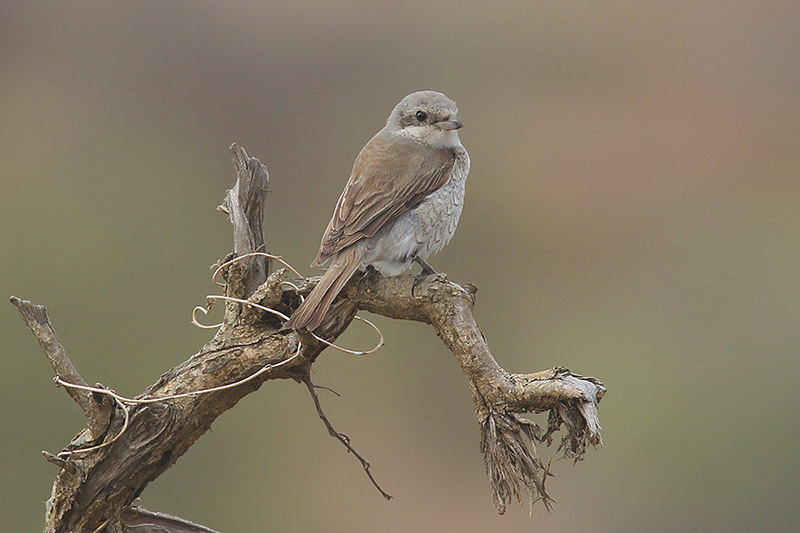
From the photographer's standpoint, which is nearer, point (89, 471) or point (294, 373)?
Result: point (89, 471)

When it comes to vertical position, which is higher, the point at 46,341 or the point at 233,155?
the point at 233,155

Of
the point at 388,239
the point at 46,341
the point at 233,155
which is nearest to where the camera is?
the point at 46,341

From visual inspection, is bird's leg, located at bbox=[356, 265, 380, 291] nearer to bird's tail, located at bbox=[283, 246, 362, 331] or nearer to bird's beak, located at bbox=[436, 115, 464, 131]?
bird's tail, located at bbox=[283, 246, 362, 331]

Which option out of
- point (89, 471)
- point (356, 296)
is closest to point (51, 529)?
point (89, 471)

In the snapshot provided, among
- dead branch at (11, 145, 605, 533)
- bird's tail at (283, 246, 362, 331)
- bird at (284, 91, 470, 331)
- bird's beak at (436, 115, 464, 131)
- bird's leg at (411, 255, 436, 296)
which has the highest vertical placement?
bird's beak at (436, 115, 464, 131)

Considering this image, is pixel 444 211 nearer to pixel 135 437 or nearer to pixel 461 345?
pixel 461 345

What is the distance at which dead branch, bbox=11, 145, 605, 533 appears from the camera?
4.72 feet

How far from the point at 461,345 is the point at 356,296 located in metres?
0.28

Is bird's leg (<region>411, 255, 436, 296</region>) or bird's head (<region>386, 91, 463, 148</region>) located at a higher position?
bird's head (<region>386, 91, 463, 148</region>)

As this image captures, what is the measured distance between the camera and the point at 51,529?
5.38 feet

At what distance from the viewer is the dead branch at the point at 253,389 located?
144 cm

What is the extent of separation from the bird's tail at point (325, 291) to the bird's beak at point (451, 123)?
1.35 feet

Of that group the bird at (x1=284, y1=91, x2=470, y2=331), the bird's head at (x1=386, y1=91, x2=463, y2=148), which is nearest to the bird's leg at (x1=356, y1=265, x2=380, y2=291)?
the bird at (x1=284, y1=91, x2=470, y2=331)

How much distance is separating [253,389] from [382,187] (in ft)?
1.67
